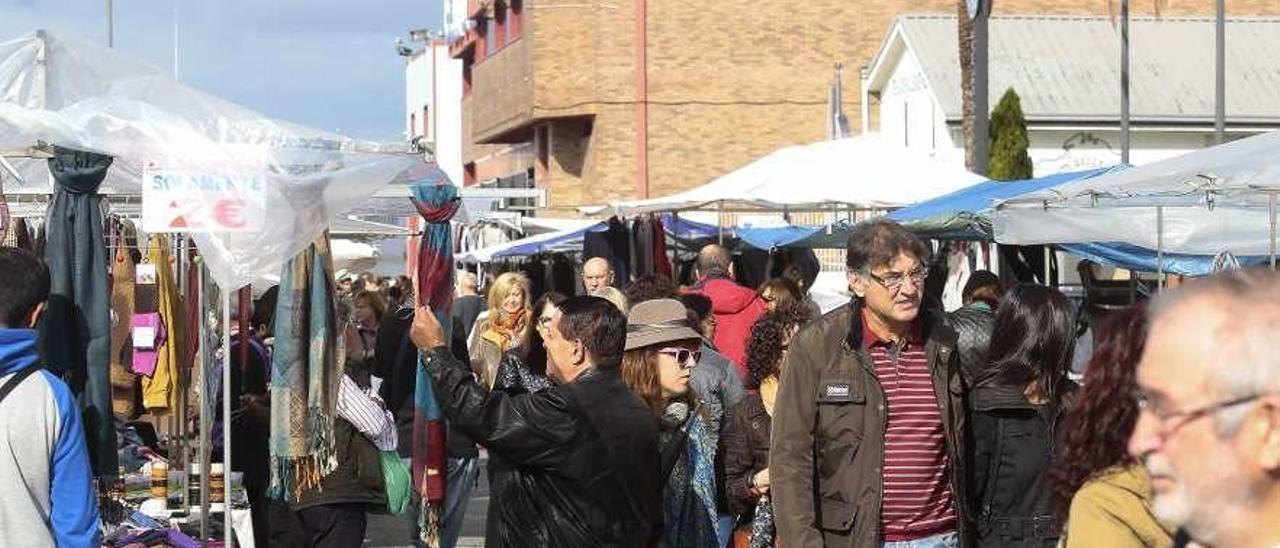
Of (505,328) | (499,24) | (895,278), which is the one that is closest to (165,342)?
(505,328)

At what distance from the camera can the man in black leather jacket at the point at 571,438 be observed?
6.33 m

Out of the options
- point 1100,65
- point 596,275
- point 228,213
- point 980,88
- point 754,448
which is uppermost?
point 1100,65

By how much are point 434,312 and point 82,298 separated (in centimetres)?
178

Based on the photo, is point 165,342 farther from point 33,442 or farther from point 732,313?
point 33,442

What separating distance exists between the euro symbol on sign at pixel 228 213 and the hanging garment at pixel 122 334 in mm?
1948

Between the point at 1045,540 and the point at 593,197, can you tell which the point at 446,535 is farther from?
the point at 593,197

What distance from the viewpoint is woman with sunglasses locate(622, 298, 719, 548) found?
295 inches

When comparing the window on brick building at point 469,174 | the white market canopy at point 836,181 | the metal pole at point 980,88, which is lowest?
the white market canopy at point 836,181

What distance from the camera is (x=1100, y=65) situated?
44188mm

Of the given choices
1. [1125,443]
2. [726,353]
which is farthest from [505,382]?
[726,353]

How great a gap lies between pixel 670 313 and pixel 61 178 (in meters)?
2.66

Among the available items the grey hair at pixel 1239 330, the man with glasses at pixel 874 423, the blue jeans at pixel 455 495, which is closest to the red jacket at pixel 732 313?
the blue jeans at pixel 455 495

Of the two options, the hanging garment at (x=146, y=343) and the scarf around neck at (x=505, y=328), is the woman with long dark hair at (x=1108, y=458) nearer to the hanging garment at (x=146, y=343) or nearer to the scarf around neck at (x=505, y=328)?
the hanging garment at (x=146, y=343)

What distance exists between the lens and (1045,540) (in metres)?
6.59
